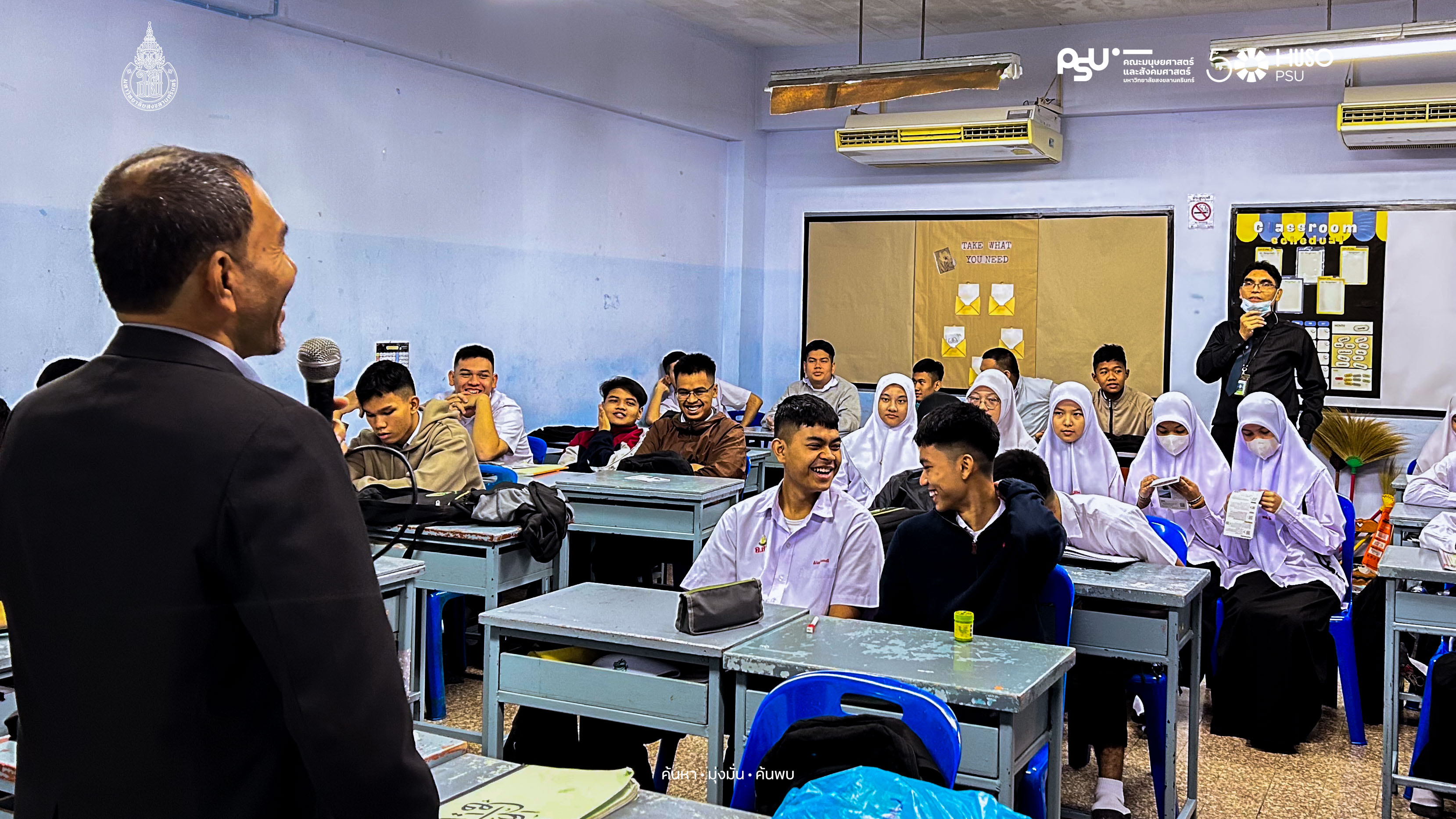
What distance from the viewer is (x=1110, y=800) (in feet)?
10.2

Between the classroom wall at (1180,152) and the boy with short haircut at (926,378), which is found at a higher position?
the classroom wall at (1180,152)

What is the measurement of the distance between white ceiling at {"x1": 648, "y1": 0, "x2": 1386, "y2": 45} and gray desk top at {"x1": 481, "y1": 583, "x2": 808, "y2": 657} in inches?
210

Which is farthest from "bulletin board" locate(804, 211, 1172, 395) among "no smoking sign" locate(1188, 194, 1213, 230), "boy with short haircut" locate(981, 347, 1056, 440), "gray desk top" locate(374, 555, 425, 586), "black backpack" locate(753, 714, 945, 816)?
"black backpack" locate(753, 714, 945, 816)

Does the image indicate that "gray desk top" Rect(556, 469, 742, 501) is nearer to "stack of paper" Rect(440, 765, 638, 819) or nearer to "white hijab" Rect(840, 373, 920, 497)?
"white hijab" Rect(840, 373, 920, 497)

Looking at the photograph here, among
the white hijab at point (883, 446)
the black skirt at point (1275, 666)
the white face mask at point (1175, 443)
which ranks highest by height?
the white face mask at point (1175, 443)

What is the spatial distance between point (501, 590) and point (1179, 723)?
2302 mm

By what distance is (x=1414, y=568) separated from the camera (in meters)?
3.09

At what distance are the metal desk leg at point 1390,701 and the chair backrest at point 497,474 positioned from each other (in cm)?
290

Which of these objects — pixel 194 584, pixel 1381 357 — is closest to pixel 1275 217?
pixel 1381 357

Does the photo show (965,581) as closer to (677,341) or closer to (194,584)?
(194,584)

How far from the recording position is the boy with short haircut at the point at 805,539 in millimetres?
3068

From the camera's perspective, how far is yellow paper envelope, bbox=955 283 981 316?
26.0ft

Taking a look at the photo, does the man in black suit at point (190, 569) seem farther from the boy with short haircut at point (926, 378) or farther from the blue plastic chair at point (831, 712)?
the boy with short haircut at point (926, 378)

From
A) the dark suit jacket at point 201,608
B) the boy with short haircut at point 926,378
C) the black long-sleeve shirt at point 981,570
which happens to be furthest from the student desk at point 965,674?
the boy with short haircut at point 926,378
